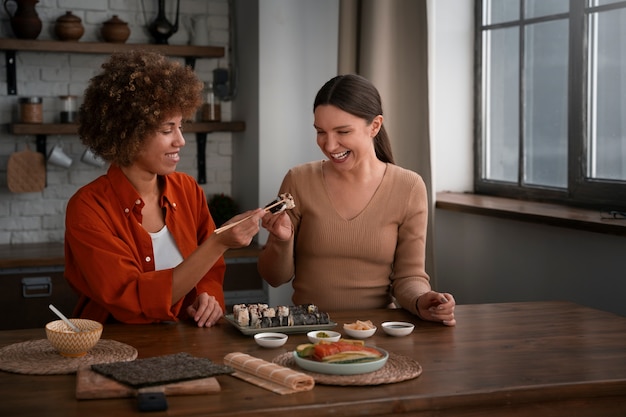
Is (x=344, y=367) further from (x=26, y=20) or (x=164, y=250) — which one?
(x=26, y=20)

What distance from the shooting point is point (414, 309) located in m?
2.59

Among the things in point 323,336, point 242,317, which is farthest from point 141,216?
point 323,336

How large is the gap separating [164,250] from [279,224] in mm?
368

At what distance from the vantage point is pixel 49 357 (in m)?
2.10

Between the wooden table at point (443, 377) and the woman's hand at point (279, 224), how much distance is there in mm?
304

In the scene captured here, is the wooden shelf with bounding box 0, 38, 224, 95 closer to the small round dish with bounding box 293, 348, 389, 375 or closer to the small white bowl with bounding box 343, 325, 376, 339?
the small white bowl with bounding box 343, 325, 376, 339

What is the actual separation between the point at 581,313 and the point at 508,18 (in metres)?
1.92

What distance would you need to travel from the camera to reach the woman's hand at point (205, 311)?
8.02 ft

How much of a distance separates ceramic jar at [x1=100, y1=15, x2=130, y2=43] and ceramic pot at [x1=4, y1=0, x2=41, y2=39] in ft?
1.08

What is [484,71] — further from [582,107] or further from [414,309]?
[414,309]

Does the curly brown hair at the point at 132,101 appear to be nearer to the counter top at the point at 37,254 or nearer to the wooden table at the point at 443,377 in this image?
the wooden table at the point at 443,377

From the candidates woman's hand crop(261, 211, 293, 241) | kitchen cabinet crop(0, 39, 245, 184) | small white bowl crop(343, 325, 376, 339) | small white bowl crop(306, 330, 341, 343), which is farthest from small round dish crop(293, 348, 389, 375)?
kitchen cabinet crop(0, 39, 245, 184)

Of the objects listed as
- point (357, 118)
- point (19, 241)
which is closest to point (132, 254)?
point (357, 118)

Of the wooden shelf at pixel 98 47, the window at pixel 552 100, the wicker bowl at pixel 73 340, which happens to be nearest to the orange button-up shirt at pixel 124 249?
the wicker bowl at pixel 73 340
